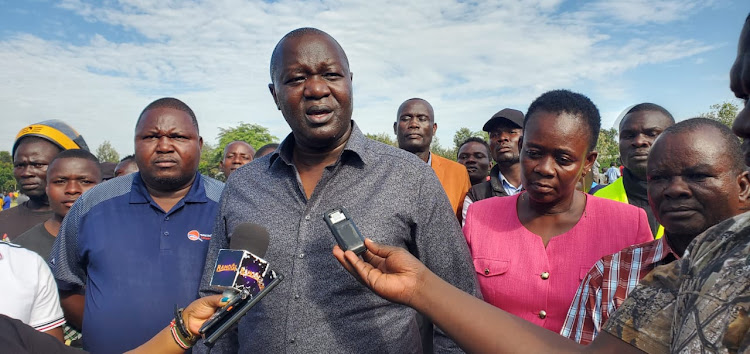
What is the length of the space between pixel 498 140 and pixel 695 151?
10.6ft

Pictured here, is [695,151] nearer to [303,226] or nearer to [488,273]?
[488,273]

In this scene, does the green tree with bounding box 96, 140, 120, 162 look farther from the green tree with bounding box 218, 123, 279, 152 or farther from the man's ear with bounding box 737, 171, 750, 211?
the man's ear with bounding box 737, 171, 750, 211

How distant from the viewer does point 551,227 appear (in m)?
2.68

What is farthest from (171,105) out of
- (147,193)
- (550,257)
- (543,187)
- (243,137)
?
(243,137)

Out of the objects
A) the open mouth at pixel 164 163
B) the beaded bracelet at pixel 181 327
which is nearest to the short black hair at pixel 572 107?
the beaded bracelet at pixel 181 327

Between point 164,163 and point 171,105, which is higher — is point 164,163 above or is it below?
below

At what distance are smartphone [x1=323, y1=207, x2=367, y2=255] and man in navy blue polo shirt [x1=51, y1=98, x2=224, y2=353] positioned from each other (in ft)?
5.07

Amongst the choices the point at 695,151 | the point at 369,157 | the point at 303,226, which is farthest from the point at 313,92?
the point at 695,151

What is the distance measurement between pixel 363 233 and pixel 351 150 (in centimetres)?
43

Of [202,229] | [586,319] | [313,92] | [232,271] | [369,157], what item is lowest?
[586,319]

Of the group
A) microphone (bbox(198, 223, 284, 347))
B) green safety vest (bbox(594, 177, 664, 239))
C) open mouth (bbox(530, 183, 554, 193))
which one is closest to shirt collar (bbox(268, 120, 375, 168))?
microphone (bbox(198, 223, 284, 347))

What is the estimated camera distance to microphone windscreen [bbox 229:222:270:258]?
2.06 m

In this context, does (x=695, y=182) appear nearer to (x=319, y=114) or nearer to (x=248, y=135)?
(x=319, y=114)

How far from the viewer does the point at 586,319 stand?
7.20 ft
